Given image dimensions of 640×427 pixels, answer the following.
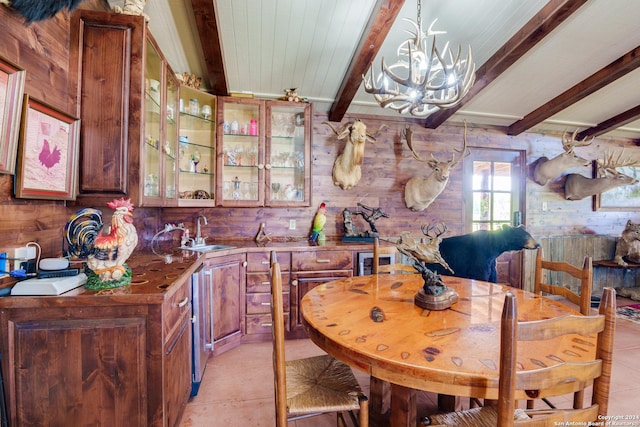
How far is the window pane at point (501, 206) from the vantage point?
4.00 m

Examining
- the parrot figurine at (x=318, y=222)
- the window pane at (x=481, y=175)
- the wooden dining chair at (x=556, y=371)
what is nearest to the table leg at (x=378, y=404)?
the wooden dining chair at (x=556, y=371)

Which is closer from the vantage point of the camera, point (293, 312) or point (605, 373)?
point (605, 373)

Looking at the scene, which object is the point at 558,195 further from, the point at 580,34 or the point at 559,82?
the point at 580,34

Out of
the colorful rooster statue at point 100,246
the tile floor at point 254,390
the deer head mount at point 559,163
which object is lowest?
the tile floor at point 254,390

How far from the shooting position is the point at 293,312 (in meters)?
2.83

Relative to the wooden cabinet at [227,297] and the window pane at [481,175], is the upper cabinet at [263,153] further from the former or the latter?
the window pane at [481,175]

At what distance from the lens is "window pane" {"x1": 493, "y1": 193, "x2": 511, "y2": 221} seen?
4.00 metres

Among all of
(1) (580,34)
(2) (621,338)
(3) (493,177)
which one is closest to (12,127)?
(1) (580,34)

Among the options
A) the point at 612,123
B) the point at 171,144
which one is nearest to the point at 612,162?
the point at 612,123

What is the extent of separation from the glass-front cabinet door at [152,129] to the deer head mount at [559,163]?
173 inches

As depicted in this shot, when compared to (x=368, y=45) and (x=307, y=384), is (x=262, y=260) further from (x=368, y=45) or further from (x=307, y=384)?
(x=368, y=45)

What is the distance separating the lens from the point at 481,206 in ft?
12.9

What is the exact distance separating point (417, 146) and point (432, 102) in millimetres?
1926

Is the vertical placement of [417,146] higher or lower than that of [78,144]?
higher
